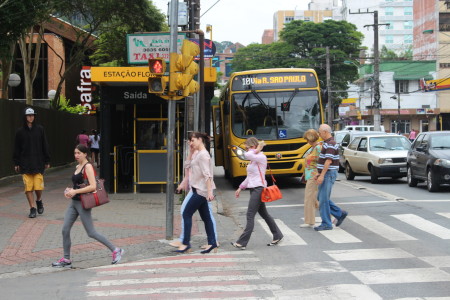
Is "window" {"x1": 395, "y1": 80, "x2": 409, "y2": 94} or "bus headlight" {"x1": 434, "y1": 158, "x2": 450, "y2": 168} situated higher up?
"window" {"x1": 395, "y1": 80, "x2": 409, "y2": 94}

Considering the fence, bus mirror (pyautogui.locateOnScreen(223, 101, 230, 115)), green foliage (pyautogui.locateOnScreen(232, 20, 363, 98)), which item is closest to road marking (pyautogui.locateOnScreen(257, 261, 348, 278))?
bus mirror (pyautogui.locateOnScreen(223, 101, 230, 115))

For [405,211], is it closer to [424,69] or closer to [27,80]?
[27,80]

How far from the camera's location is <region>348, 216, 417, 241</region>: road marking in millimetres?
9727

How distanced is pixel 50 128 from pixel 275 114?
35.5ft

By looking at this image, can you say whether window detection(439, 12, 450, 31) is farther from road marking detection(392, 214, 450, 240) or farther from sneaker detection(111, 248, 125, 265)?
sneaker detection(111, 248, 125, 265)

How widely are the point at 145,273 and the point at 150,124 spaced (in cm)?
949

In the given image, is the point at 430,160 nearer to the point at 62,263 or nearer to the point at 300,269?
the point at 300,269

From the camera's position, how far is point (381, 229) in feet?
34.6

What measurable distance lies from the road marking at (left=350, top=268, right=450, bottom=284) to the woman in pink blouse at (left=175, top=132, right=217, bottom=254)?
7.92 ft

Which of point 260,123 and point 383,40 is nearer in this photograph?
point 260,123

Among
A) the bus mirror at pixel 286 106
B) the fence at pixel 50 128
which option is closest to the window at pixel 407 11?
the fence at pixel 50 128

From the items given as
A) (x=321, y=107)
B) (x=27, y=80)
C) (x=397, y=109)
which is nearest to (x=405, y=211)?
(x=321, y=107)

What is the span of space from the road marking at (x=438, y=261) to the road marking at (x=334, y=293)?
1.52m

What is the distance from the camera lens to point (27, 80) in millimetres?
27641
